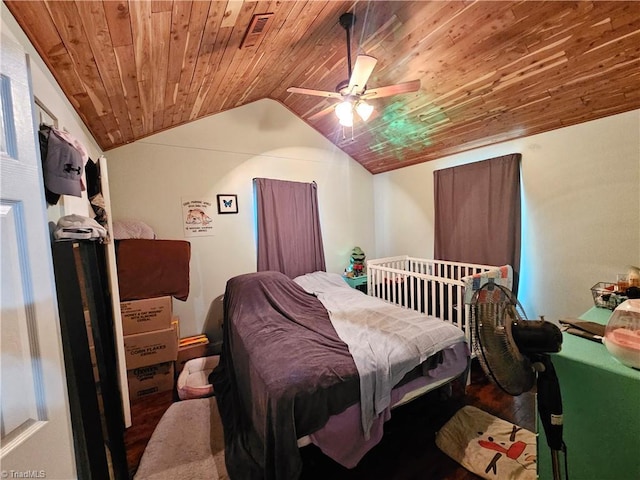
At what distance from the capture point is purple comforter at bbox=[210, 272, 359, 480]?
4.33ft

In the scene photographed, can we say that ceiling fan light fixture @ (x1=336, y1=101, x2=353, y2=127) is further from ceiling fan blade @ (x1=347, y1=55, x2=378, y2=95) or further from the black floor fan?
the black floor fan

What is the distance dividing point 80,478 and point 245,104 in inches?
137

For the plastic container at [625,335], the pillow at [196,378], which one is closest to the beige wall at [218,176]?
the pillow at [196,378]

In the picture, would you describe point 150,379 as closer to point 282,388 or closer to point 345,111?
point 282,388

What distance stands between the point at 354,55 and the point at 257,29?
990 mm

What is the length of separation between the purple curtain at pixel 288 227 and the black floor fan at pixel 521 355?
2722 millimetres

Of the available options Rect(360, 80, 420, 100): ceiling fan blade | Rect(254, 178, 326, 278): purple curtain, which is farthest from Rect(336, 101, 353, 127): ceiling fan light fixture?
Rect(254, 178, 326, 278): purple curtain

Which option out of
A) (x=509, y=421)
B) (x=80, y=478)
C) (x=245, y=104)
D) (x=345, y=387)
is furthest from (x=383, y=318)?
(x=245, y=104)

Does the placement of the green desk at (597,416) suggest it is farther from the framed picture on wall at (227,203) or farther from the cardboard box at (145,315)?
the framed picture on wall at (227,203)

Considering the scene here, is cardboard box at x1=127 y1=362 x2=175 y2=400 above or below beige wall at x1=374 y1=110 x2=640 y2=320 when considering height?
below

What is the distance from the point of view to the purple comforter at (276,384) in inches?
52.0

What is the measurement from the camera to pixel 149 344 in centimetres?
234

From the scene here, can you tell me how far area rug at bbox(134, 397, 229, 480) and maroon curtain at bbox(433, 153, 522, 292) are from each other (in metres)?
3.12

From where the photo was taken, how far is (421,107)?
8.98ft
